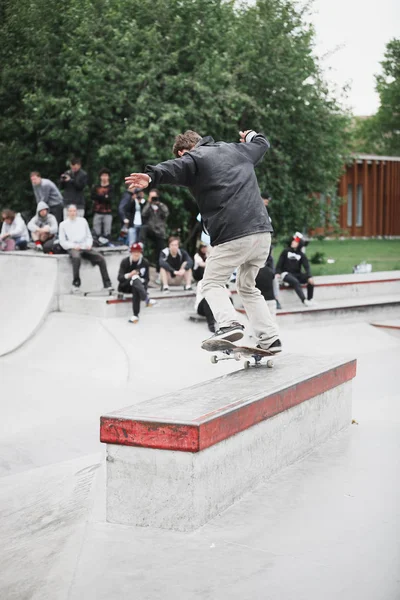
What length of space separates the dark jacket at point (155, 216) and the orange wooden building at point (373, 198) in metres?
22.4

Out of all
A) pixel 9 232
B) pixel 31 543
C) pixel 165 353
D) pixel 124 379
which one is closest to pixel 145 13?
pixel 9 232

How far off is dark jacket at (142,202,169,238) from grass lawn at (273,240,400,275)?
555 cm

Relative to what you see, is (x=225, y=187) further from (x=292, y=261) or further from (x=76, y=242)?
(x=292, y=261)

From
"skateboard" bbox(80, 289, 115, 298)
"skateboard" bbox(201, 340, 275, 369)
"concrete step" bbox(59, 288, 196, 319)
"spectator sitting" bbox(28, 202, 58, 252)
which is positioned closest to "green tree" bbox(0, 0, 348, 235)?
"spectator sitting" bbox(28, 202, 58, 252)

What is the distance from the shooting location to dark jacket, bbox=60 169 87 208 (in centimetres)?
1390

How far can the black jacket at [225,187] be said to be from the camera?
5488mm

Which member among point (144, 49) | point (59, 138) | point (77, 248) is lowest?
point (77, 248)

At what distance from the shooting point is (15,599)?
348cm

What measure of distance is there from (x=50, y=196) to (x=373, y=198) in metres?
24.9

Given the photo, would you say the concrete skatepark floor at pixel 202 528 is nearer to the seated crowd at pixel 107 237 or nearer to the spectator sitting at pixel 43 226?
the seated crowd at pixel 107 237

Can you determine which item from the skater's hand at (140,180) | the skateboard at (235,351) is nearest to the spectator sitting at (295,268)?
the skateboard at (235,351)

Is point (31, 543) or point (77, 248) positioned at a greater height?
point (77, 248)

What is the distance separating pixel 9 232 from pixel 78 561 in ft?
37.8

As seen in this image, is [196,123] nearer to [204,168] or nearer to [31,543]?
[204,168]
